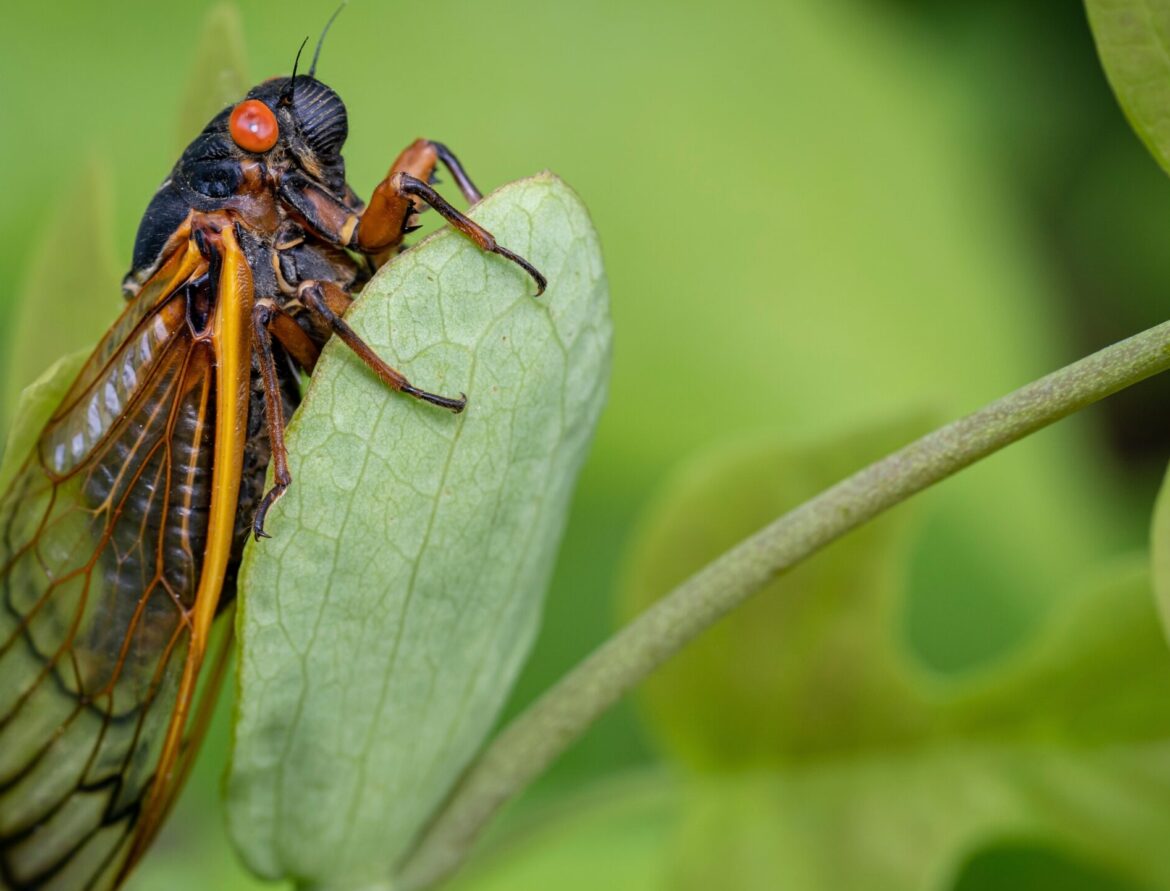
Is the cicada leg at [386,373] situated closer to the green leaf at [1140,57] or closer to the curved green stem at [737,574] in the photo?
the curved green stem at [737,574]

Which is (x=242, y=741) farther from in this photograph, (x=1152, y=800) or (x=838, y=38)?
(x=838, y=38)

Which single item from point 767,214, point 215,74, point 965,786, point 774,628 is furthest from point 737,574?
point 767,214

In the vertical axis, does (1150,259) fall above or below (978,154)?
below

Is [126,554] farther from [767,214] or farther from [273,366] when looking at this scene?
[767,214]

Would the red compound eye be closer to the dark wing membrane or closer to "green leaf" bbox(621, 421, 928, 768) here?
the dark wing membrane

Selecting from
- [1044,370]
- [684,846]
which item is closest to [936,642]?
[1044,370]
